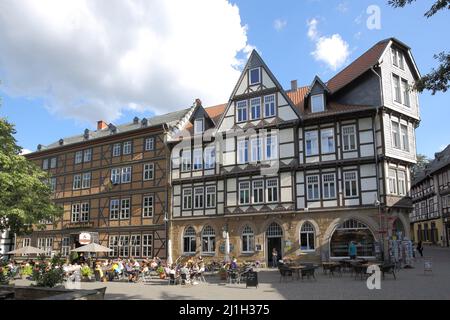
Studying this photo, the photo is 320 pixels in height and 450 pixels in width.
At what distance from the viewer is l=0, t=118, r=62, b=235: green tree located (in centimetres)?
2314

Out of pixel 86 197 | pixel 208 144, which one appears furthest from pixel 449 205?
pixel 86 197

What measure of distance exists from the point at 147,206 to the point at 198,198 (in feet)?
17.1

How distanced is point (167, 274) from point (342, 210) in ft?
38.1

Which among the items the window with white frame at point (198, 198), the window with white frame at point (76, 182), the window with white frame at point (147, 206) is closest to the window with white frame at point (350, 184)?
the window with white frame at point (198, 198)

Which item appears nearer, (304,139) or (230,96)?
(304,139)

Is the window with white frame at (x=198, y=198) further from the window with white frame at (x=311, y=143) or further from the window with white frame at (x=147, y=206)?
the window with white frame at (x=311, y=143)

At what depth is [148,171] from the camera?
36219mm

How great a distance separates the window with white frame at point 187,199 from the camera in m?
33.5

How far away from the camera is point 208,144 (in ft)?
109

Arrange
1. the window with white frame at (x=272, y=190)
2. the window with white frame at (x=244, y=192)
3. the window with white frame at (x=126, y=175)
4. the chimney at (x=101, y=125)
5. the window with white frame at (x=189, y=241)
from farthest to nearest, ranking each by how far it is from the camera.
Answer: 1. the chimney at (x=101, y=125)
2. the window with white frame at (x=126, y=175)
3. the window with white frame at (x=189, y=241)
4. the window with white frame at (x=244, y=192)
5. the window with white frame at (x=272, y=190)

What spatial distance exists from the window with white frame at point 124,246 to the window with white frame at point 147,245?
5.72ft

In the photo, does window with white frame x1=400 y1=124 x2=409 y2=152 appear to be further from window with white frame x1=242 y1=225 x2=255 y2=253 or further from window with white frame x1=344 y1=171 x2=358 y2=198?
window with white frame x1=242 y1=225 x2=255 y2=253
